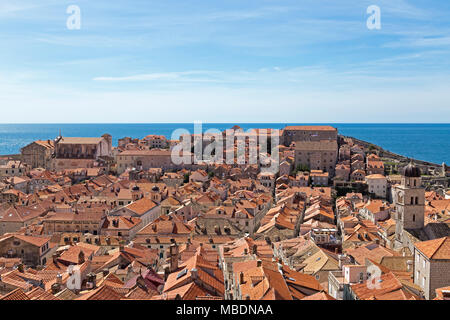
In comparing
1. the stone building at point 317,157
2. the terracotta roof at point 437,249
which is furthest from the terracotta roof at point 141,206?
the stone building at point 317,157

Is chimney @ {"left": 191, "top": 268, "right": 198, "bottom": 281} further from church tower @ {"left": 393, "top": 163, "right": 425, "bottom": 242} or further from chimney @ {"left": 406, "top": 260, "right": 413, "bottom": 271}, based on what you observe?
church tower @ {"left": 393, "top": 163, "right": 425, "bottom": 242}

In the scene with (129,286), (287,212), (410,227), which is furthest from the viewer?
(287,212)

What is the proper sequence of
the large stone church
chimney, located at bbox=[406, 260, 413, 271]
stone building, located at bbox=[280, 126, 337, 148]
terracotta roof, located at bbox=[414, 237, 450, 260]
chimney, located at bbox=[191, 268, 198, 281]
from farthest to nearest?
stone building, located at bbox=[280, 126, 337, 148] < the large stone church < chimney, located at bbox=[406, 260, 413, 271] < terracotta roof, located at bbox=[414, 237, 450, 260] < chimney, located at bbox=[191, 268, 198, 281]

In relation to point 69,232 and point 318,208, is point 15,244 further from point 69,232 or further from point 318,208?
point 318,208

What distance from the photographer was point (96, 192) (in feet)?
169

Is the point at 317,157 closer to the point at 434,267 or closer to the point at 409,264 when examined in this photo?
the point at 409,264

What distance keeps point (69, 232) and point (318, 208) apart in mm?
19061

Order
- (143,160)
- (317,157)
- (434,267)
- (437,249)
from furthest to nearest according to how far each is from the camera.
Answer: (143,160)
(317,157)
(437,249)
(434,267)

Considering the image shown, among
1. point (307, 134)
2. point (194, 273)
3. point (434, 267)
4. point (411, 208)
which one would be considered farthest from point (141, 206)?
point (307, 134)

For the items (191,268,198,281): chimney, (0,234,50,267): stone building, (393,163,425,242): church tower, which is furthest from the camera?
(0,234,50,267): stone building

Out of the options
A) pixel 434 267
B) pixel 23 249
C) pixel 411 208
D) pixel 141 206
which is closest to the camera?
pixel 434 267

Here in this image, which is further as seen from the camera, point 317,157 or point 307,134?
point 307,134

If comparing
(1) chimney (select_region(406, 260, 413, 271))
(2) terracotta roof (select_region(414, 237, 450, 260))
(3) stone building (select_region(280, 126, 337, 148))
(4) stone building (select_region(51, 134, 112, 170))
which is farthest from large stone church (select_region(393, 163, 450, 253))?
(4) stone building (select_region(51, 134, 112, 170))
